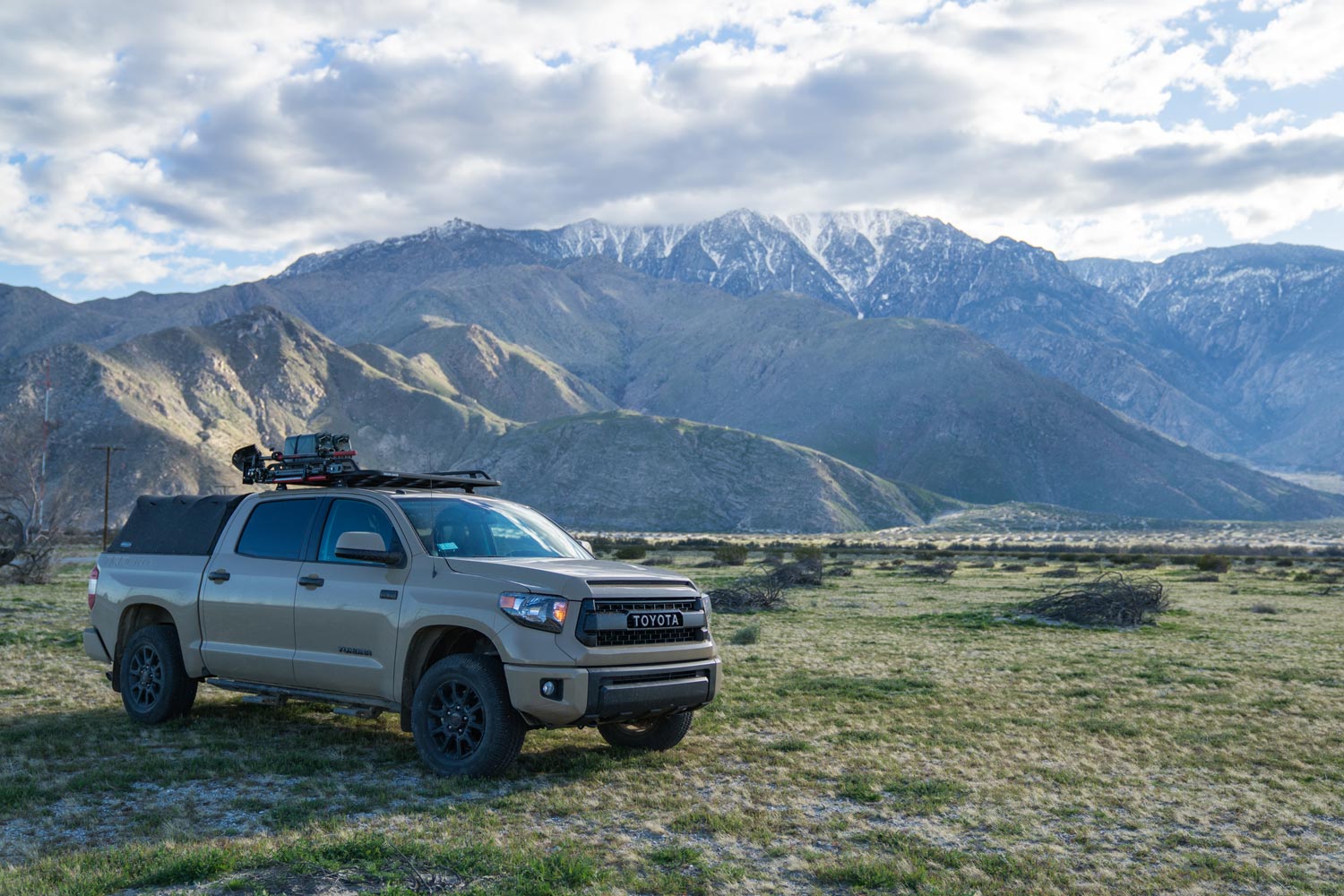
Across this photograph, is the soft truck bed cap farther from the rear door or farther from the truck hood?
the truck hood

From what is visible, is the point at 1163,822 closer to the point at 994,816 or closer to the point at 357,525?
the point at 994,816

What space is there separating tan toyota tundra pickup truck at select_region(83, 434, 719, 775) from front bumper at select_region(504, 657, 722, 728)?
0.05ft

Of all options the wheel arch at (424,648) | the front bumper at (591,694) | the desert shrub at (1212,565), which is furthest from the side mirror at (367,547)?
the desert shrub at (1212,565)

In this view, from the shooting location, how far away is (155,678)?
32.5ft

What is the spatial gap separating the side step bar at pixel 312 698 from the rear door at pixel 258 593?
0.09 meters

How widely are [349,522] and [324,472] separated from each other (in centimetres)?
87

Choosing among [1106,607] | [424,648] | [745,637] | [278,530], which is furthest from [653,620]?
[1106,607]

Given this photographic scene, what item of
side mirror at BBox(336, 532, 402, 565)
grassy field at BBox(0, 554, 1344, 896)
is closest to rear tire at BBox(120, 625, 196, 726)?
grassy field at BBox(0, 554, 1344, 896)

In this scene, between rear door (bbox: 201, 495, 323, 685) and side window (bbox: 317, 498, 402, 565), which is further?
rear door (bbox: 201, 495, 323, 685)

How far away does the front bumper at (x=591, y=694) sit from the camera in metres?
7.53

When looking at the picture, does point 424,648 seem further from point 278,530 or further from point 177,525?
point 177,525

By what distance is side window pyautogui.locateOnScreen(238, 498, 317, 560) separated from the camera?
929cm

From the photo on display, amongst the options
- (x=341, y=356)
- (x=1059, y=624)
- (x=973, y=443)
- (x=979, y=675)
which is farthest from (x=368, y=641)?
(x=973, y=443)

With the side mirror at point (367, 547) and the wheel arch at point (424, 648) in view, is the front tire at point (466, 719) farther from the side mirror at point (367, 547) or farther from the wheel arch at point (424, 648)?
the side mirror at point (367, 547)
